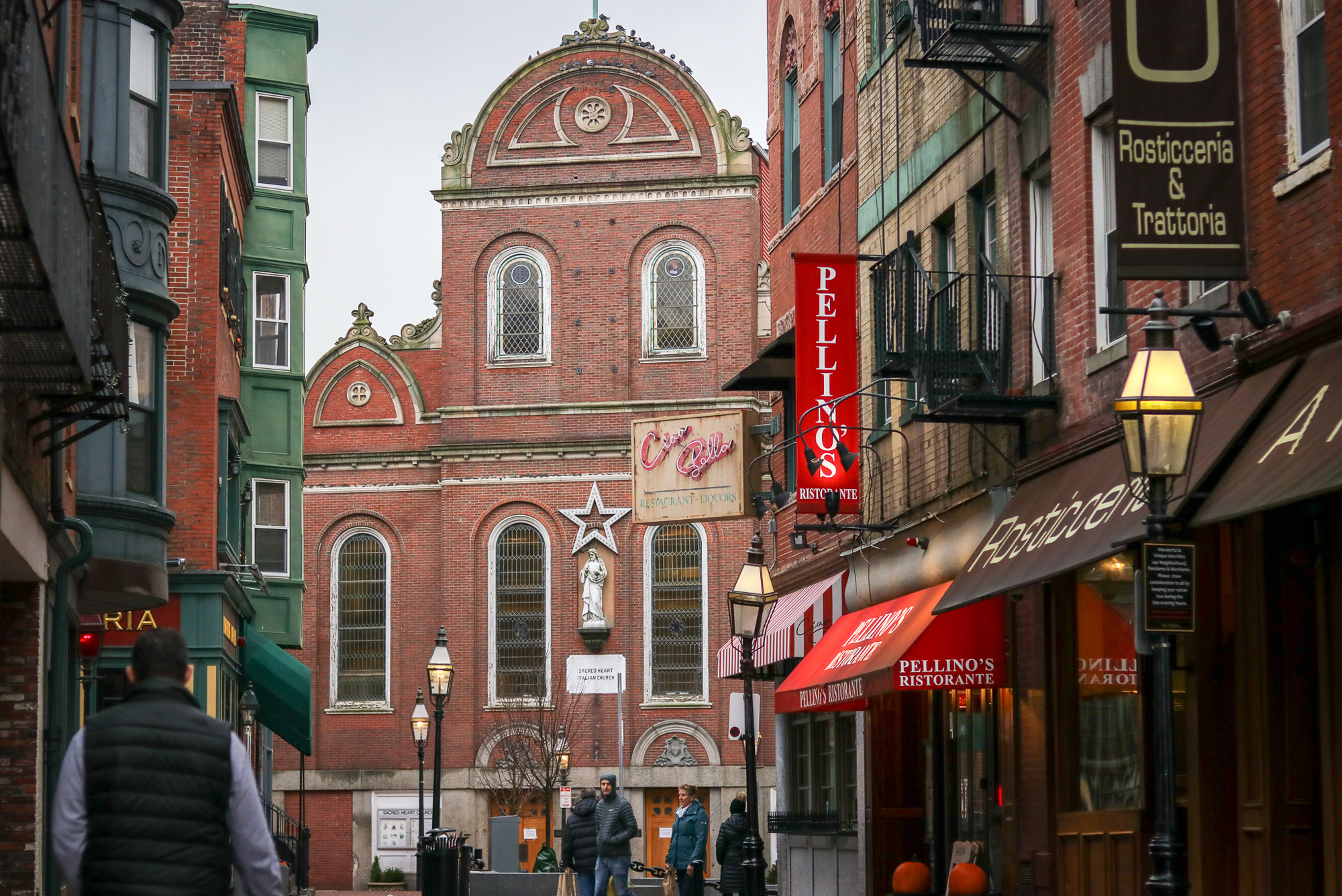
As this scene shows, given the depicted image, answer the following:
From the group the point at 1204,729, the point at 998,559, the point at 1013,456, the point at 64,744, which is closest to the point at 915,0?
the point at 1013,456

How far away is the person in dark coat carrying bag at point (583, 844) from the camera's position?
77.0 feet

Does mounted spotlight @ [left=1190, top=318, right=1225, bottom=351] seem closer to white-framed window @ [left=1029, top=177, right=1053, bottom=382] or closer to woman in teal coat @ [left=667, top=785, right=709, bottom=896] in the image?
white-framed window @ [left=1029, top=177, right=1053, bottom=382]

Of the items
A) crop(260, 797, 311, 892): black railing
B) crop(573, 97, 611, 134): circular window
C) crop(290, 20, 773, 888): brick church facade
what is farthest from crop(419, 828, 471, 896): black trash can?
crop(573, 97, 611, 134): circular window

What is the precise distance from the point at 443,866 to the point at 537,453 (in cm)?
2513

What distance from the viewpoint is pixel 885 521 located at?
20.9m

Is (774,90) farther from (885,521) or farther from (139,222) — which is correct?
(139,222)

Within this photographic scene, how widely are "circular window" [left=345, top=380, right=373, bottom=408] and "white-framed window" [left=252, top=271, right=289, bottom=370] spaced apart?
62.9ft

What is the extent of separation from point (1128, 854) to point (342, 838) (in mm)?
37822

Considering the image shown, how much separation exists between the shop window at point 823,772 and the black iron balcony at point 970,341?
6111mm

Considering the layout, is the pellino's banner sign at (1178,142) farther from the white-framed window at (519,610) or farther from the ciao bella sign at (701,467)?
the white-framed window at (519,610)

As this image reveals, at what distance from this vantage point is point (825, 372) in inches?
826

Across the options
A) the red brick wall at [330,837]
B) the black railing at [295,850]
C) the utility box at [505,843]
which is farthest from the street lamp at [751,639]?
the red brick wall at [330,837]

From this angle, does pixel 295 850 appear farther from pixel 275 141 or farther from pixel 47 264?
pixel 47 264

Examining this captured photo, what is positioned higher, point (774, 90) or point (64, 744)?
point (774, 90)
